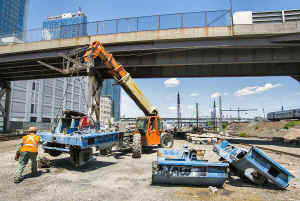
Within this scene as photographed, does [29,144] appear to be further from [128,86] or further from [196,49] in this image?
[196,49]

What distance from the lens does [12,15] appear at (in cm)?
10650

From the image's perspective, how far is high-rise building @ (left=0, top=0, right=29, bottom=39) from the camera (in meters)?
99.9

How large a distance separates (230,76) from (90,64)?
43.1 ft

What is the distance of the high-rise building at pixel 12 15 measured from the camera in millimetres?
99875

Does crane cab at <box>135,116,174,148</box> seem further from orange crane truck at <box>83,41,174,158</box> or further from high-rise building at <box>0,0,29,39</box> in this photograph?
high-rise building at <box>0,0,29,39</box>

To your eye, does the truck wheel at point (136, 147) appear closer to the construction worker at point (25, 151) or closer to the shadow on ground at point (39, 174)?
the shadow on ground at point (39, 174)

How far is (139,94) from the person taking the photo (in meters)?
12.1

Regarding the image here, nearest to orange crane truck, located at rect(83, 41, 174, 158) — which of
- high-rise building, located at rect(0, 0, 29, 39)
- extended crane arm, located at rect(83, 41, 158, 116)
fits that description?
extended crane arm, located at rect(83, 41, 158, 116)

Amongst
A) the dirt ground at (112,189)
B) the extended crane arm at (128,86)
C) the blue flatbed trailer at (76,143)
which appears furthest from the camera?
the extended crane arm at (128,86)

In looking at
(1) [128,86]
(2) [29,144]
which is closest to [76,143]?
(2) [29,144]

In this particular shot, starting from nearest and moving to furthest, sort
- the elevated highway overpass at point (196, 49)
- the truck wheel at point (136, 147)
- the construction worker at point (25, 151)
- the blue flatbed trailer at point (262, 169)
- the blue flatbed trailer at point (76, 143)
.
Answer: the blue flatbed trailer at point (262, 169), the construction worker at point (25, 151), the blue flatbed trailer at point (76, 143), the truck wheel at point (136, 147), the elevated highway overpass at point (196, 49)

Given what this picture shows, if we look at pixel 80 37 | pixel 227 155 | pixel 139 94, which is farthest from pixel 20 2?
pixel 227 155

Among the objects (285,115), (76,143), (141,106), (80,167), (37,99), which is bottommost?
(80,167)

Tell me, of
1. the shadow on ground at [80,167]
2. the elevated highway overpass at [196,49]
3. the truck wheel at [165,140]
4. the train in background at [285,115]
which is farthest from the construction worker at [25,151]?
the train in background at [285,115]
